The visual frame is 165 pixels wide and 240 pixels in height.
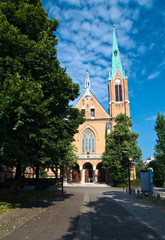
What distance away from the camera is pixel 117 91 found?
131 feet

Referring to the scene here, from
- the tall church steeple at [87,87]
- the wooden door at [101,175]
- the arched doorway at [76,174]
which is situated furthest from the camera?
the tall church steeple at [87,87]

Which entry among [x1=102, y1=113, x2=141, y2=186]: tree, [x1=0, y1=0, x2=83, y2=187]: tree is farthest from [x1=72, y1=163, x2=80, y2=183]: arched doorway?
[x1=0, y1=0, x2=83, y2=187]: tree

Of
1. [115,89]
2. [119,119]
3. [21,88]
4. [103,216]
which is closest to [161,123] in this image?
[119,119]

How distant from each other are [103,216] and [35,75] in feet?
28.7

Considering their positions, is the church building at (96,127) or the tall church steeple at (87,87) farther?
the tall church steeple at (87,87)

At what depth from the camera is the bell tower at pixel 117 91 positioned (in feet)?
125

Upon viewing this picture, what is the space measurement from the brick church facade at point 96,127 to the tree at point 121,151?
418 centimetres

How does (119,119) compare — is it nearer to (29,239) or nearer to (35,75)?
(35,75)

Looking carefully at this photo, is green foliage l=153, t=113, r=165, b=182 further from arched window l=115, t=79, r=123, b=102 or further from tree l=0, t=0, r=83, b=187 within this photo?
tree l=0, t=0, r=83, b=187

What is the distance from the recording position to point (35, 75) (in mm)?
10875

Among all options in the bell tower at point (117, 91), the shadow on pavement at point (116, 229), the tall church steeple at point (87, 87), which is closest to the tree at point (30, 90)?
the shadow on pavement at point (116, 229)

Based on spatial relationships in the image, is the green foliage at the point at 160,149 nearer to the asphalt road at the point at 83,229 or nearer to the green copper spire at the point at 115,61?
the green copper spire at the point at 115,61

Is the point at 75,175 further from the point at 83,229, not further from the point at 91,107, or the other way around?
the point at 83,229

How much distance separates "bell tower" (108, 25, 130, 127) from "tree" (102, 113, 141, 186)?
245 inches
